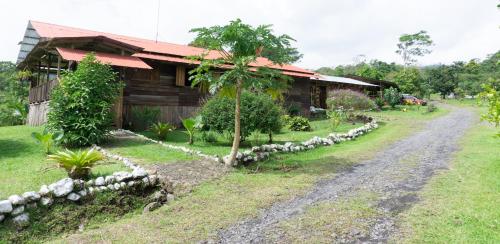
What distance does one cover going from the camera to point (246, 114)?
11898 mm

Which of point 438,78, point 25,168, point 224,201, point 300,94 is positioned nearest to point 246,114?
point 224,201

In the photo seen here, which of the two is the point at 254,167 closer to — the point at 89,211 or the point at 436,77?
the point at 89,211

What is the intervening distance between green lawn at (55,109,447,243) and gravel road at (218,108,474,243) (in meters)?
0.32

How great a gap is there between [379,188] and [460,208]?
1678 mm

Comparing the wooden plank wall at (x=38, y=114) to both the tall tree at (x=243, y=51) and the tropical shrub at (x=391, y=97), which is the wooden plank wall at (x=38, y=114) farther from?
the tropical shrub at (x=391, y=97)

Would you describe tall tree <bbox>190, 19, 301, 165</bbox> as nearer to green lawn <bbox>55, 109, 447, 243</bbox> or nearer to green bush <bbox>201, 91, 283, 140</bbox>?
green lawn <bbox>55, 109, 447, 243</bbox>

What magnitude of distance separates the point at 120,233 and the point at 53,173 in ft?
10.6

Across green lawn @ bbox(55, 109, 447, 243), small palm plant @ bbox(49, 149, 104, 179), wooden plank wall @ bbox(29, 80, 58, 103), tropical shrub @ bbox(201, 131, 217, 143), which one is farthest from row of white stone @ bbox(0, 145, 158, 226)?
wooden plank wall @ bbox(29, 80, 58, 103)

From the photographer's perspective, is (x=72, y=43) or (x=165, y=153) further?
(x=72, y=43)

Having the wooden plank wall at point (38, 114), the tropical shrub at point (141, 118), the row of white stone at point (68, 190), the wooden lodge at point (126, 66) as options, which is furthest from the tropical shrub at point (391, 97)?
the row of white stone at point (68, 190)

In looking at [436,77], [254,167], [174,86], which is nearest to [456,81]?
[436,77]

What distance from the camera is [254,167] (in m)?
9.72

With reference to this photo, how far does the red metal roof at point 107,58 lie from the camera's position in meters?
13.4

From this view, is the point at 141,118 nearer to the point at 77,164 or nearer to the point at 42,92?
the point at 42,92
